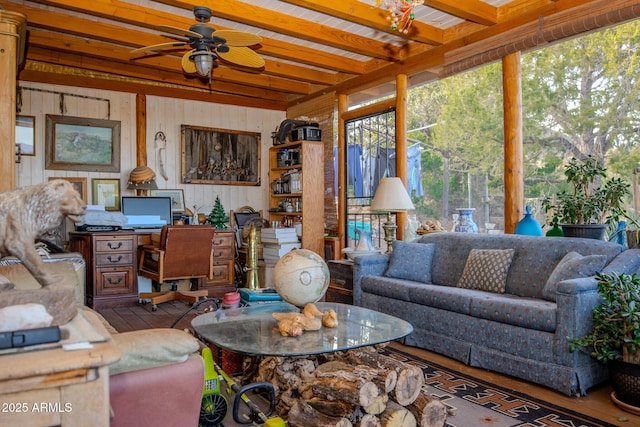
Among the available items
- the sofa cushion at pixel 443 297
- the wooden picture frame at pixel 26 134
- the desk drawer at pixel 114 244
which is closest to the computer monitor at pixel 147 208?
the desk drawer at pixel 114 244

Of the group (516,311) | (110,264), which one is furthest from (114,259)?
(516,311)

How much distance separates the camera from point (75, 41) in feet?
16.4

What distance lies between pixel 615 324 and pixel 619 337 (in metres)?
0.07

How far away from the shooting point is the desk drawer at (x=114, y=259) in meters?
4.95

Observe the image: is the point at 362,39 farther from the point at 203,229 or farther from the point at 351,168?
the point at 203,229

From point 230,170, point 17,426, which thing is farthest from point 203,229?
point 17,426

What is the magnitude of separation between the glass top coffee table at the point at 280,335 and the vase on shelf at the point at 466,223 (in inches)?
80.3

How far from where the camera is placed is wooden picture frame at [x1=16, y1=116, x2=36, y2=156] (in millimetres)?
5387

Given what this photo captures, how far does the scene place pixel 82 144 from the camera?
575cm

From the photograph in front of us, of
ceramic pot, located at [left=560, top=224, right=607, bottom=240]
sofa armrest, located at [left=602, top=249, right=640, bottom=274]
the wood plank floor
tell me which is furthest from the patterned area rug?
ceramic pot, located at [left=560, top=224, right=607, bottom=240]

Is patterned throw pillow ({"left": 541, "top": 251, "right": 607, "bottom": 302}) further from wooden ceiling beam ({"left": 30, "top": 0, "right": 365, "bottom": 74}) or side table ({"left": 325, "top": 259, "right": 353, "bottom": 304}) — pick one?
wooden ceiling beam ({"left": 30, "top": 0, "right": 365, "bottom": 74})

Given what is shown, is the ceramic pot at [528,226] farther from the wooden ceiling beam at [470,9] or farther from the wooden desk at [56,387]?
the wooden desk at [56,387]

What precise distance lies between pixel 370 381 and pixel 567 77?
21.4 feet

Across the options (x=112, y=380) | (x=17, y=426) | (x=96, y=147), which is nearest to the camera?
(x=17, y=426)
